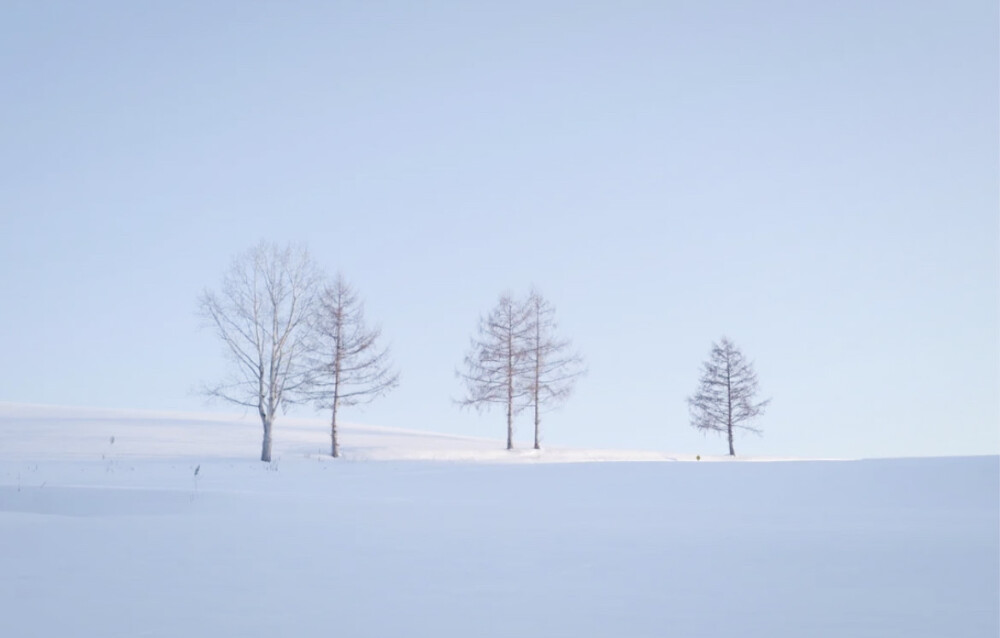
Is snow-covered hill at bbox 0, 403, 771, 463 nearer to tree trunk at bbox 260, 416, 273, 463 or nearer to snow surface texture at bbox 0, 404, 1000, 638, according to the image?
tree trunk at bbox 260, 416, 273, 463

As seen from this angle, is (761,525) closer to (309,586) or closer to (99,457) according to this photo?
(309,586)

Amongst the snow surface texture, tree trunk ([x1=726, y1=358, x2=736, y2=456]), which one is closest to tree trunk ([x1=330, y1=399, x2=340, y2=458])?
the snow surface texture

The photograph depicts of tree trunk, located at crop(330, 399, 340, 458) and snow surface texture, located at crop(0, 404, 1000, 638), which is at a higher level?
tree trunk, located at crop(330, 399, 340, 458)

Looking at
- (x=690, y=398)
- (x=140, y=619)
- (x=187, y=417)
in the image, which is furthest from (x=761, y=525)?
(x=187, y=417)

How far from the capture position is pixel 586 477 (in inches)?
636

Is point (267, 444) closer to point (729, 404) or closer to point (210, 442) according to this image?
point (210, 442)

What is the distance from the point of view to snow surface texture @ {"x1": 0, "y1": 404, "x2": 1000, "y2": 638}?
183 inches

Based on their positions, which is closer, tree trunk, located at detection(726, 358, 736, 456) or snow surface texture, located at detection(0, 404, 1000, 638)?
snow surface texture, located at detection(0, 404, 1000, 638)

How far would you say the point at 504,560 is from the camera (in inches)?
254

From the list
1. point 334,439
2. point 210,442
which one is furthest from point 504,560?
point 210,442

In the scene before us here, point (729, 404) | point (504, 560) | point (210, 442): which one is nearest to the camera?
point (504, 560)

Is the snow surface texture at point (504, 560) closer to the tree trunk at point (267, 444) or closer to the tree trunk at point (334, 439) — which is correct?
the tree trunk at point (267, 444)

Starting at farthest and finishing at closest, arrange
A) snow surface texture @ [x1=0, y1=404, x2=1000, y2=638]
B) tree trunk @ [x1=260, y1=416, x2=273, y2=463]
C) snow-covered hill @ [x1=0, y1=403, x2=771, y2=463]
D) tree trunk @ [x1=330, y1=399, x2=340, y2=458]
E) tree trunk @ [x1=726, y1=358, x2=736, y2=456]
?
tree trunk @ [x1=726, y1=358, x2=736, y2=456]
tree trunk @ [x1=330, y1=399, x2=340, y2=458]
snow-covered hill @ [x1=0, y1=403, x2=771, y2=463]
tree trunk @ [x1=260, y1=416, x2=273, y2=463]
snow surface texture @ [x1=0, y1=404, x2=1000, y2=638]

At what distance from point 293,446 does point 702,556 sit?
21.3m
